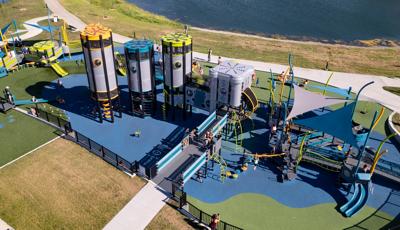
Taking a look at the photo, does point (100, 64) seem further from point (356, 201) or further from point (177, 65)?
point (356, 201)

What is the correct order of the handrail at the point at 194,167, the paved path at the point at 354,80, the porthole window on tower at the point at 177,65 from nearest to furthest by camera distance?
1. the handrail at the point at 194,167
2. the porthole window on tower at the point at 177,65
3. the paved path at the point at 354,80

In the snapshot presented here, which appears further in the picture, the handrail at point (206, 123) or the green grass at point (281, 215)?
the handrail at point (206, 123)

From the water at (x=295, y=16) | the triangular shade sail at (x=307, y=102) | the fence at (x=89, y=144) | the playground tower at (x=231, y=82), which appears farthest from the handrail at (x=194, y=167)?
the water at (x=295, y=16)

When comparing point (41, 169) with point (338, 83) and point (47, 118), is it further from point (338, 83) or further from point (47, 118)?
point (338, 83)

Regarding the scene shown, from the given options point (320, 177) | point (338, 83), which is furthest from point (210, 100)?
point (338, 83)

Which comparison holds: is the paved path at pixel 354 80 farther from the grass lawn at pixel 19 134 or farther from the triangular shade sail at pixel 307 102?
the grass lawn at pixel 19 134

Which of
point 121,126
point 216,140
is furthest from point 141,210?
point 121,126
